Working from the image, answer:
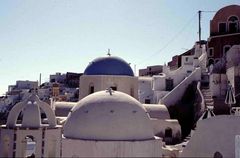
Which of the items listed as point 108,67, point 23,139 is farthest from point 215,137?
point 108,67

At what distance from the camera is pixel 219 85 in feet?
83.8

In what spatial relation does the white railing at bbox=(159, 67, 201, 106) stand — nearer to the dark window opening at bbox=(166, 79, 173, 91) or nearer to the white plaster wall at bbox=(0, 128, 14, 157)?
the dark window opening at bbox=(166, 79, 173, 91)

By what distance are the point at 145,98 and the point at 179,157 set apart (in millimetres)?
20830

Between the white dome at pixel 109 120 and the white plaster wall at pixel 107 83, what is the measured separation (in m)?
8.13

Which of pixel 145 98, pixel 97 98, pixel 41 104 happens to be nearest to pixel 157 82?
pixel 145 98

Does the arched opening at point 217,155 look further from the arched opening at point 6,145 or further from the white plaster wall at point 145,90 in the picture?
the white plaster wall at point 145,90

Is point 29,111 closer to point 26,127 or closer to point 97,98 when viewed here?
point 26,127

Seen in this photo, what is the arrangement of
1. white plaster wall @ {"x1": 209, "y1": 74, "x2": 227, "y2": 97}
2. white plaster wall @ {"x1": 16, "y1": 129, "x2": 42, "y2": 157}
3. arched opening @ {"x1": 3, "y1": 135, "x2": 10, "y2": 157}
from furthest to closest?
white plaster wall @ {"x1": 209, "y1": 74, "x2": 227, "y2": 97}
arched opening @ {"x1": 3, "y1": 135, "x2": 10, "y2": 157}
white plaster wall @ {"x1": 16, "y1": 129, "x2": 42, "y2": 157}

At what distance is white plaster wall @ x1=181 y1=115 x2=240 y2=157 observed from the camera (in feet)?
42.0

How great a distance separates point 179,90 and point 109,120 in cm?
1915

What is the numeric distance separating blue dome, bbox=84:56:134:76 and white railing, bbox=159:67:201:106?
7.98m

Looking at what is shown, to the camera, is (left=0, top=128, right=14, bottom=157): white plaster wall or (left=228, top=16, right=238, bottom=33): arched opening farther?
(left=228, top=16, right=238, bottom=33): arched opening

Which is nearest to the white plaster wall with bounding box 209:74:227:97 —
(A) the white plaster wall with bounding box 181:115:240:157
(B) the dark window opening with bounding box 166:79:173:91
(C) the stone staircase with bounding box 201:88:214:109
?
(C) the stone staircase with bounding box 201:88:214:109

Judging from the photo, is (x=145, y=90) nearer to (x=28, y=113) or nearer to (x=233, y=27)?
(x=233, y=27)
